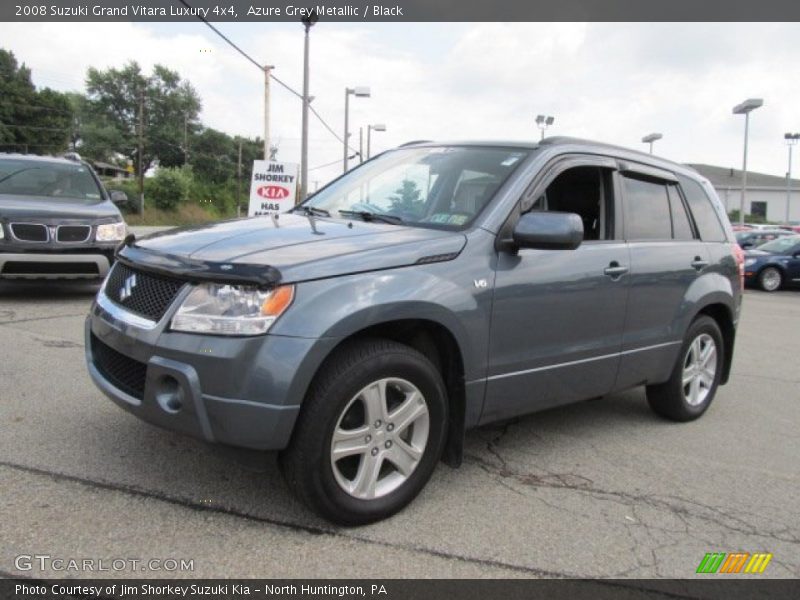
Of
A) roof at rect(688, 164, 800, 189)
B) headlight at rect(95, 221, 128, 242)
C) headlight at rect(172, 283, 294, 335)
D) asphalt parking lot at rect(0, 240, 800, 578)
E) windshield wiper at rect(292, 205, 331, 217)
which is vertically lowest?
asphalt parking lot at rect(0, 240, 800, 578)

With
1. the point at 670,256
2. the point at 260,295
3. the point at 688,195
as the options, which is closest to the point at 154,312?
the point at 260,295

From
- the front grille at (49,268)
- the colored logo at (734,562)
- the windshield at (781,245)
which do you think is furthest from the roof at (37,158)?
the windshield at (781,245)

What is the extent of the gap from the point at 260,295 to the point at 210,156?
10112 centimetres

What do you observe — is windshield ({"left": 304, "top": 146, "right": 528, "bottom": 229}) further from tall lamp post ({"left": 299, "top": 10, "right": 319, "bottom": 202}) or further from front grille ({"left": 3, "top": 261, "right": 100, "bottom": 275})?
tall lamp post ({"left": 299, "top": 10, "right": 319, "bottom": 202})

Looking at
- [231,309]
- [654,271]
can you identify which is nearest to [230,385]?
[231,309]

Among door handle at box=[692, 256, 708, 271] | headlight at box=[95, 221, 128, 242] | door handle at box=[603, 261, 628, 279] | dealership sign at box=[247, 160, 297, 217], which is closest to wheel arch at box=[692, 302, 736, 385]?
door handle at box=[692, 256, 708, 271]

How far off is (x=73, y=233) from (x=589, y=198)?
6.21m

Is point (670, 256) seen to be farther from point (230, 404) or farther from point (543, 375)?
point (230, 404)

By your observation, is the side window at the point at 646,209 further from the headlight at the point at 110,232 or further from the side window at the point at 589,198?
the headlight at the point at 110,232

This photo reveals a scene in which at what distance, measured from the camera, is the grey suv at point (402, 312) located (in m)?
2.76

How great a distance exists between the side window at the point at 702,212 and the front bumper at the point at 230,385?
3.44 metres

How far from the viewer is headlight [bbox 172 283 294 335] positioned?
2740 mm

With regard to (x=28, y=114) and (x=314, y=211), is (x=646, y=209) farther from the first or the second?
(x=28, y=114)
